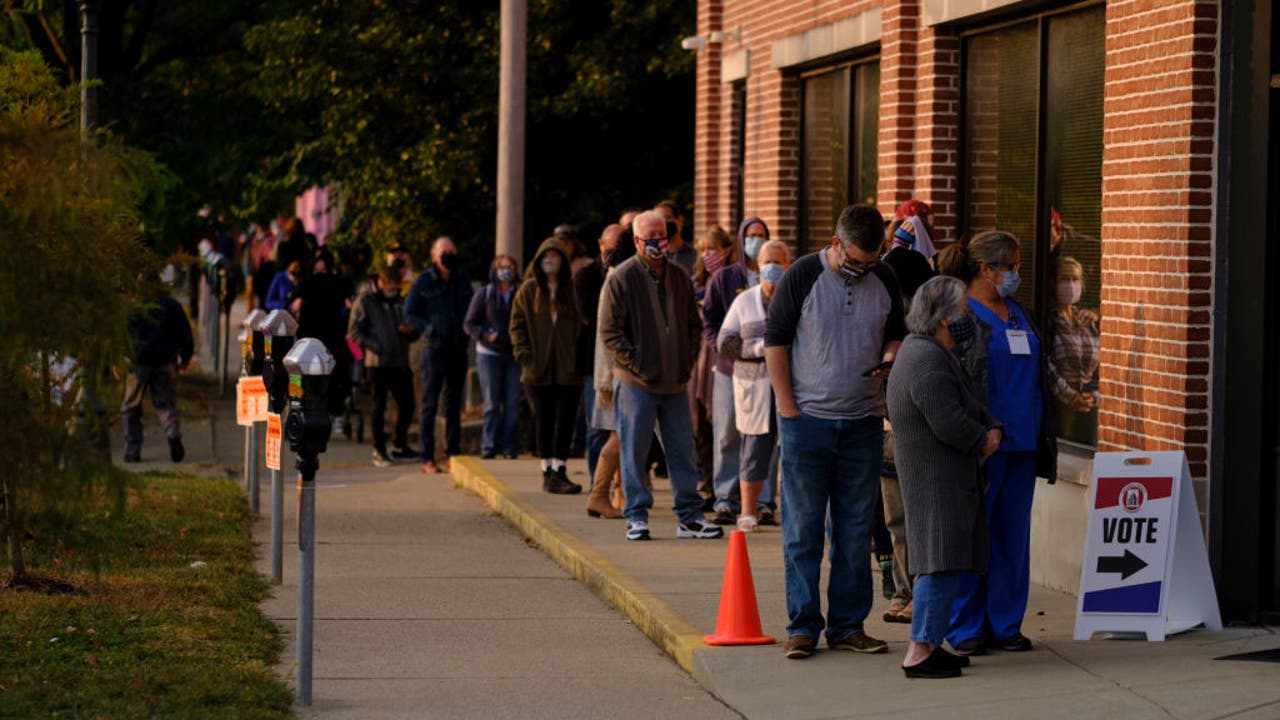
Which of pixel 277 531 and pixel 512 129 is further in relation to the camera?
pixel 512 129

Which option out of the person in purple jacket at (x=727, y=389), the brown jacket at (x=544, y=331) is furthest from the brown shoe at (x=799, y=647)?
the brown jacket at (x=544, y=331)

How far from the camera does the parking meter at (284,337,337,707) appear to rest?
26.4 ft

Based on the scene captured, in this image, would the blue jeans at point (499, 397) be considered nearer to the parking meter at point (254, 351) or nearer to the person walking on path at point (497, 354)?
the person walking on path at point (497, 354)

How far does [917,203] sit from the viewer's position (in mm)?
10000

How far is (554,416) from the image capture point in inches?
622

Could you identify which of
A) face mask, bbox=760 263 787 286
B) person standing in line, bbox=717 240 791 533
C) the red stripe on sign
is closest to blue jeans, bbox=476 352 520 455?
person standing in line, bbox=717 240 791 533

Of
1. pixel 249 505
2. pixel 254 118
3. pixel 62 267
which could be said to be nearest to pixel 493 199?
pixel 254 118

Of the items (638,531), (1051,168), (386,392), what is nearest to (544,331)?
(638,531)

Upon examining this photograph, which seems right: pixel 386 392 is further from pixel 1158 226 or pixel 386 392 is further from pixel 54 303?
pixel 54 303

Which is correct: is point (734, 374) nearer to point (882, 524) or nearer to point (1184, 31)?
point (882, 524)

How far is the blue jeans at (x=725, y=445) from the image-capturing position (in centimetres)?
1332

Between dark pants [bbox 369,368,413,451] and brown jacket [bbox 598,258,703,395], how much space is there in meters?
6.53

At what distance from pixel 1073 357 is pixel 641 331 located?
2778 mm

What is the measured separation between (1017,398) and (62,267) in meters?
4.22
